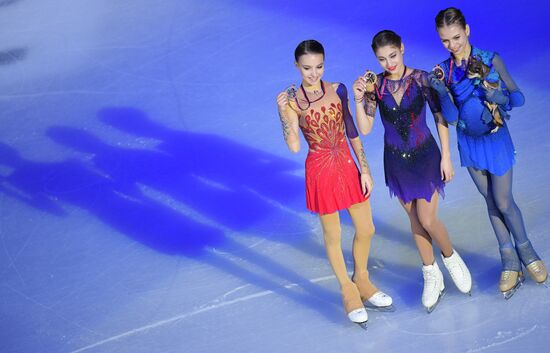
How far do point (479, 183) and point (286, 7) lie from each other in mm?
4694

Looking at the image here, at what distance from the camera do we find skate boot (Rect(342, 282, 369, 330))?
595cm

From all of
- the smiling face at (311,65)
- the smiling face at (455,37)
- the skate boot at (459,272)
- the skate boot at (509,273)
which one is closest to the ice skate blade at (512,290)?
the skate boot at (509,273)

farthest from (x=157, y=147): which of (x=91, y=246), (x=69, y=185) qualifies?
(x=91, y=246)

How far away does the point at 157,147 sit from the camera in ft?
28.2

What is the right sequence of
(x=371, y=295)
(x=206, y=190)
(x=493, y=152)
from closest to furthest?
(x=493, y=152)
(x=371, y=295)
(x=206, y=190)

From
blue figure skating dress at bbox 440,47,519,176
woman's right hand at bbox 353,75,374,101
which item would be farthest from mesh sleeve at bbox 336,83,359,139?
blue figure skating dress at bbox 440,47,519,176

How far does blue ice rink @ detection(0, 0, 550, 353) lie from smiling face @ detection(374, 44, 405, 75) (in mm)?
1461

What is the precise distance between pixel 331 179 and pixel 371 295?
0.80m

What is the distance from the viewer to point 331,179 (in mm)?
5855

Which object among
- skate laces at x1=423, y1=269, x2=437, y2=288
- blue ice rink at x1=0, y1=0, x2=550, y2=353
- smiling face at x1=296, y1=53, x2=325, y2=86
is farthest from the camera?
blue ice rink at x1=0, y1=0, x2=550, y2=353

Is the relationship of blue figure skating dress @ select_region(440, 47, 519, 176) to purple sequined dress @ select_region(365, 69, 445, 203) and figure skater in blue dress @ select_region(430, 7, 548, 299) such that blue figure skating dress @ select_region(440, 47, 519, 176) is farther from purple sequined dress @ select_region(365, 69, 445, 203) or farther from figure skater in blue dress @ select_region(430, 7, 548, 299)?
purple sequined dress @ select_region(365, 69, 445, 203)

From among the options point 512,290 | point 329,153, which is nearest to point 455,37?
point 329,153

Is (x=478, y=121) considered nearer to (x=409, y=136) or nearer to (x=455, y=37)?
(x=409, y=136)

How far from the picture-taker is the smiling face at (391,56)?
560 centimetres
